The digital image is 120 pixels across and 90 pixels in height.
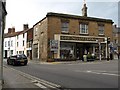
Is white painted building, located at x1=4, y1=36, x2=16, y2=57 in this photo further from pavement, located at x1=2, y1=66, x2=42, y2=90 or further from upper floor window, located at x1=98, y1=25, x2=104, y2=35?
pavement, located at x1=2, y1=66, x2=42, y2=90

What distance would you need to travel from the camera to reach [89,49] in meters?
45.3

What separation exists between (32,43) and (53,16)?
12.9m

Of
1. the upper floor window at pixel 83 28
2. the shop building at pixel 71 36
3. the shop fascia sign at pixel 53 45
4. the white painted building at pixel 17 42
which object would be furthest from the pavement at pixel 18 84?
the white painted building at pixel 17 42

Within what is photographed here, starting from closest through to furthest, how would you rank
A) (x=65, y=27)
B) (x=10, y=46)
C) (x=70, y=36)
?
1. (x=65, y=27)
2. (x=70, y=36)
3. (x=10, y=46)

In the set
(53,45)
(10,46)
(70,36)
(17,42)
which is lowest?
(53,45)

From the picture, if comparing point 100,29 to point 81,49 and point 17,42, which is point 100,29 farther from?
point 17,42

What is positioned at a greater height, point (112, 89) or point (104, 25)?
point (104, 25)

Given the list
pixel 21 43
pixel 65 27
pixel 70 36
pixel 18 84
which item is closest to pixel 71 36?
pixel 70 36

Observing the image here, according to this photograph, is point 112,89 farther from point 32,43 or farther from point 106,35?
point 32,43

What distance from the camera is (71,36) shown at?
141 ft

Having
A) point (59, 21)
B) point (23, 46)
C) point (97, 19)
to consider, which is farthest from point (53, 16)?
point (23, 46)

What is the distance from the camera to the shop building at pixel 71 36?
41375mm

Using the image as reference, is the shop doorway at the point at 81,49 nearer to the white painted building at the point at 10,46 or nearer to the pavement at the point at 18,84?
the pavement at the point at 18,84

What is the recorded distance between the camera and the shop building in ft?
136
